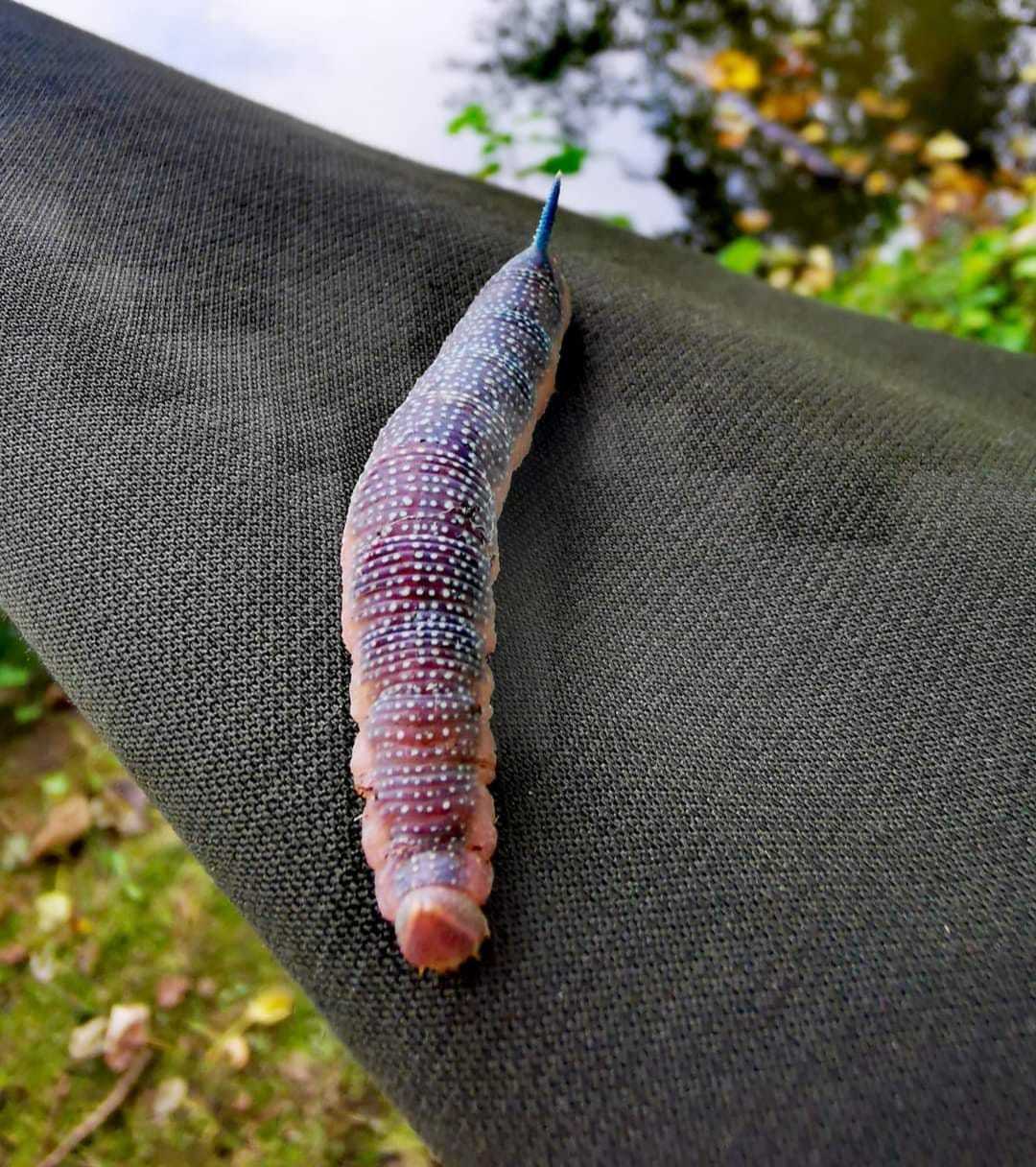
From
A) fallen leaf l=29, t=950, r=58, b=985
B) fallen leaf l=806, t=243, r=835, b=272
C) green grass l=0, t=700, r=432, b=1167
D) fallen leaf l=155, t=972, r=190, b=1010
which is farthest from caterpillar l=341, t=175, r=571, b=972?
fallen leaf l=806, t=243, r=835, b=272

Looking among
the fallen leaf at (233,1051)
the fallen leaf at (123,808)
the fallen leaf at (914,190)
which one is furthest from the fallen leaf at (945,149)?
the fallen leaf at (233,1051)

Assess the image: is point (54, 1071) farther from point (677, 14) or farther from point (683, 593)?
point (677, 14)

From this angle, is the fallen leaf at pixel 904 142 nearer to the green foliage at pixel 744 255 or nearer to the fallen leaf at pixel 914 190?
the fallen leaf at pixel 914 190

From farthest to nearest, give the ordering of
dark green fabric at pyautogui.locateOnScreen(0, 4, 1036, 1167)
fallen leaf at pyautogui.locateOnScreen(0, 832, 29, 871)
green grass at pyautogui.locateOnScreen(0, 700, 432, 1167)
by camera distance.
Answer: fallen leaf at pyautogui.locateOnScreen(0, 832, 29, 871) < green grass at pyautogui.locateOnScreen(0, 700, 432, 1167) < dark green fabric at pyautogui.locateOnScreen(0, 4, 1036, 1167)

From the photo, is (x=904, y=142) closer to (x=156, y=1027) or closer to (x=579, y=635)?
(x=579, y=635)

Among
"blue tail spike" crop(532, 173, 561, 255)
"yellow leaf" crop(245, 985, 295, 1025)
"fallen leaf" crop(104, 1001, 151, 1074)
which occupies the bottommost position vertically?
"fallen leaf" crop(104, 1001, 151, 1074)

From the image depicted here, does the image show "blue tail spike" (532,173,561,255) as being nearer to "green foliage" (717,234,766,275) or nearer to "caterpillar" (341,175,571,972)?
"caterpillar" (341,175,571,972)

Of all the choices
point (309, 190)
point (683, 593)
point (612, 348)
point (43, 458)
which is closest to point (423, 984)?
point (683, 593)
